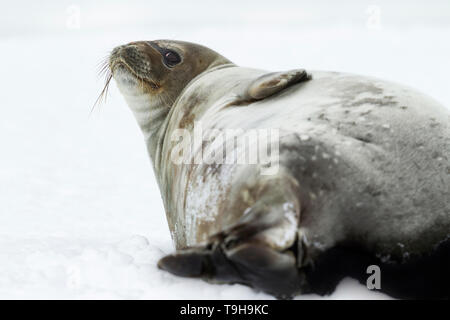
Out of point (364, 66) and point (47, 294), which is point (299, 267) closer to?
point (47, 294)

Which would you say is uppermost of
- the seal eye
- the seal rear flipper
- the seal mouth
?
the seal eye

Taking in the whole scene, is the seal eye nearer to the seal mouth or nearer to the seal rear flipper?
the seal mouth

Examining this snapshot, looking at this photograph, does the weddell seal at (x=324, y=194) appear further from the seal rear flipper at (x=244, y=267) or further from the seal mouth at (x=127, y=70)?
the seal mouth at (x=127, y=70)

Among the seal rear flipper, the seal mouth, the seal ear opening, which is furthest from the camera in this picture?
the seal mouth

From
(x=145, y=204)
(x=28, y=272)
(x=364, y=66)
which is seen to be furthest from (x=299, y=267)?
(x=364, y=66)

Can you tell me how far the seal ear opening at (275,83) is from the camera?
2.69 metres

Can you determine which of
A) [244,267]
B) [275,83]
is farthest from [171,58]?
[244,267]

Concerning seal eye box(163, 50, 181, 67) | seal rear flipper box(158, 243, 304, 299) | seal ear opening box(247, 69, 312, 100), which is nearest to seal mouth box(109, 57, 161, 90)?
seal eye box(163, 50, 181, 67)

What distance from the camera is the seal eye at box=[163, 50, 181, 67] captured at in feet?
12.5

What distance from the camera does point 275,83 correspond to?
2697mm

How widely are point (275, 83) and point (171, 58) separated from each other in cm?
128

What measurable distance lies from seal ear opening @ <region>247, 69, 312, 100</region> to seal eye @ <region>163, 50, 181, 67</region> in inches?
46.2

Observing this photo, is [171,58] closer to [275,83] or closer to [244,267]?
[275,83]

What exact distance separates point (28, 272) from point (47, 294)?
1.08 feet
